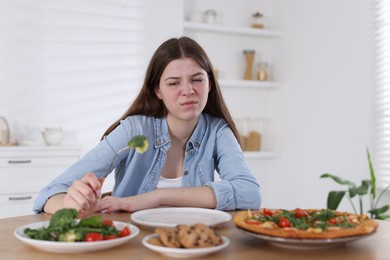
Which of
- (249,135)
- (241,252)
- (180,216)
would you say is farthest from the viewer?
(249,135)

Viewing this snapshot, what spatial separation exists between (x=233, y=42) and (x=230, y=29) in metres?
0.21

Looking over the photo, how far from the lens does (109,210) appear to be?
5.21 feet

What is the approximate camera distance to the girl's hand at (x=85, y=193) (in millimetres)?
1330

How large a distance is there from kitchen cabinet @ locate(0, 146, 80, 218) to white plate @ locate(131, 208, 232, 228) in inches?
102

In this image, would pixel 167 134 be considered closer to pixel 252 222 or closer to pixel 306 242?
pixel 252 222

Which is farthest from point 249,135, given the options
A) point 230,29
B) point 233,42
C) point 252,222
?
point 252,222

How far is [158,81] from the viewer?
6.83ft

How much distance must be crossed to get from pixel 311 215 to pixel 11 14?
11.4 ft

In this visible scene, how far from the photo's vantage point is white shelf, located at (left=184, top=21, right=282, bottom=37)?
4566 millimetres

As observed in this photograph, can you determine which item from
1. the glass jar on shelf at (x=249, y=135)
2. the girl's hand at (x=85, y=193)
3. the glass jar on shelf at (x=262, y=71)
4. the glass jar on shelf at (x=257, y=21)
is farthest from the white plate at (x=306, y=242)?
the glass jar on shelf at (x=257, y=21)

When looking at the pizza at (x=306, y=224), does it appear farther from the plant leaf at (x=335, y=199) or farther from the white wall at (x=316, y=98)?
the white wall at (x=316, y=98)

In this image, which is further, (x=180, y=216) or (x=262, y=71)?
(x=262, y=71)

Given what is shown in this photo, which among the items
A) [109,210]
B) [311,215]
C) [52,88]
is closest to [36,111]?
[52,88]

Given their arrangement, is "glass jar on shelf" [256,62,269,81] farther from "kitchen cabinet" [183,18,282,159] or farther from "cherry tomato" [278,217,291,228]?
"cherry tomato" [278,217,291,228]
